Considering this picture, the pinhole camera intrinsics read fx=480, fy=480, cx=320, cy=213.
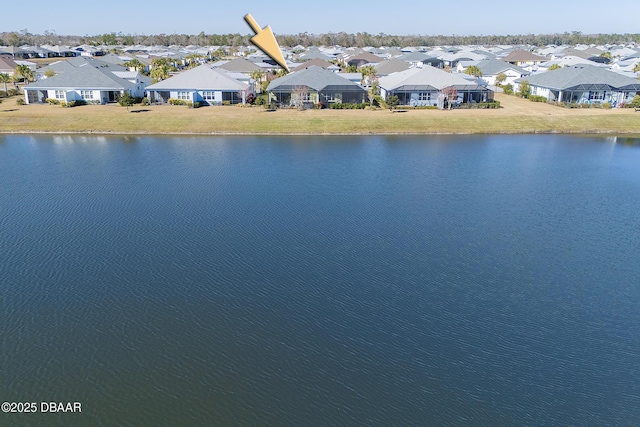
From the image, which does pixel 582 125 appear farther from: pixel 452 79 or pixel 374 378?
pixel 374 378

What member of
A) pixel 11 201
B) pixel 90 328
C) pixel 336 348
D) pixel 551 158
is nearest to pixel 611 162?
pixel 551 158

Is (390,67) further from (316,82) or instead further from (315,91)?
(315,91)

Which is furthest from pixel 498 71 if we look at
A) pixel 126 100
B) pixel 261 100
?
pixel 126 100

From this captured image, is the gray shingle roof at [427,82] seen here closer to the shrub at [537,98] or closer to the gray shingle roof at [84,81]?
the shrub at [537,98]

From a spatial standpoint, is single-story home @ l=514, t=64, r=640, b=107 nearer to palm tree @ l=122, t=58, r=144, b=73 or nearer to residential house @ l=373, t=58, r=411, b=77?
residential house @ l=373, t=58, r=411, b=77

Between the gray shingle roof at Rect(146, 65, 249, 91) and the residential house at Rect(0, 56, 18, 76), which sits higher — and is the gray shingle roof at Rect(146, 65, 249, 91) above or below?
below

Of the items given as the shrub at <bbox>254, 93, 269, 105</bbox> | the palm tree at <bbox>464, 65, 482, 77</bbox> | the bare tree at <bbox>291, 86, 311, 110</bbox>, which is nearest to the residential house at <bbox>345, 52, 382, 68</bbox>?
the palm tree at <bbox>464, 65, 482, 77</bbox>
